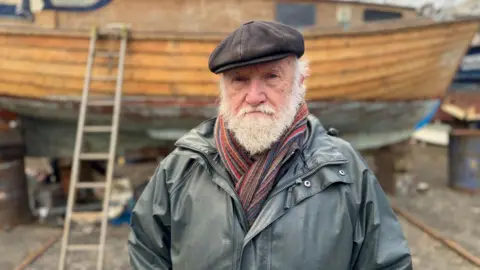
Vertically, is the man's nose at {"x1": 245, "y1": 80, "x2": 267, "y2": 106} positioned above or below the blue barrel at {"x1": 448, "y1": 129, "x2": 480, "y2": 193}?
above

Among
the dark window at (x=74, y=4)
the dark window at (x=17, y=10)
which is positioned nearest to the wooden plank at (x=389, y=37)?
the dark window at (x=74, y=4)

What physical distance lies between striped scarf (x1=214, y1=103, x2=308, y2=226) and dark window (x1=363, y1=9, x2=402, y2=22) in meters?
4.94

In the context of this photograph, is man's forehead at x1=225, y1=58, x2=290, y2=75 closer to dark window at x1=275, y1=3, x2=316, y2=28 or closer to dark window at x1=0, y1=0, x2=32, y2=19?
dark window at x1=275, y1=3, x2=316, y2=28

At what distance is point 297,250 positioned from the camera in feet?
4.02

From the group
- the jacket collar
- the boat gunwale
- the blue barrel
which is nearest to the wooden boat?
the boat gunwale

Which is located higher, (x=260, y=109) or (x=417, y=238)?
(x=260, y=109)

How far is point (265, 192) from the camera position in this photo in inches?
51.2

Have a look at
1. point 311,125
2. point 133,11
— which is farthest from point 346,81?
point 311,125

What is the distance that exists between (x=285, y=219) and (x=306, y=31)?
3537 millimetres

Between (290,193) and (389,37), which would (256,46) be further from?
(389,37)

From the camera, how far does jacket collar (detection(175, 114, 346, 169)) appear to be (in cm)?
132

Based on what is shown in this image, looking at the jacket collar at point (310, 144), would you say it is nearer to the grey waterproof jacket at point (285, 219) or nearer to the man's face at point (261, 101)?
the grey waterproof jacket at point (285, 219)

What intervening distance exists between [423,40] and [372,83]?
2.84 feet

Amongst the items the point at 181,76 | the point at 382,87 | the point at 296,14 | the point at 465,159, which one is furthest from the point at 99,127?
the point at 465,159
